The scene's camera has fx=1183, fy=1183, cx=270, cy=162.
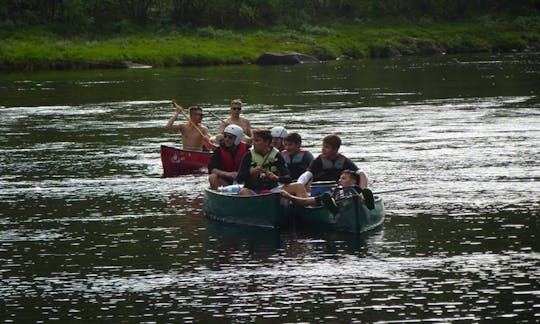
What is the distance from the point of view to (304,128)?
116ft

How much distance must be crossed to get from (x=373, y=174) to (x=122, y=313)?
11871mm

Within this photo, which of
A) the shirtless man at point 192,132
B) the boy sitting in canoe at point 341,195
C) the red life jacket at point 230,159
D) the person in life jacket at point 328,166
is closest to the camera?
the boy sitting in canoe at point 341,195

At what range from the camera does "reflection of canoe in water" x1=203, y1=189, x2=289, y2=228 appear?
18.0 m

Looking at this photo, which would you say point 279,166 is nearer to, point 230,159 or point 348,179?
point 348,179

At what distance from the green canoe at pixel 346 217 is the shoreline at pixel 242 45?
53.4 metres

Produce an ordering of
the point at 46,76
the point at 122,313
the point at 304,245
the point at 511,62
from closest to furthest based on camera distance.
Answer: the point at 122,313 → the point at 304,245 → the point at 46,76 → the point at 511,62

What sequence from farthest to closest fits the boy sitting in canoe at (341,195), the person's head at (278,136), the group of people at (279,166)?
the person's head at (278,136) → the group of people at (279,166) → the boy sitting in canoe at (341,195)

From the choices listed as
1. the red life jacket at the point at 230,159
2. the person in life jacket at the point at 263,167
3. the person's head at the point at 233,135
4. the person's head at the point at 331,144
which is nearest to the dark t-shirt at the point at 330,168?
the person's head at the point at 331,144

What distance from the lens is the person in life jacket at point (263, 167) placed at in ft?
59.5

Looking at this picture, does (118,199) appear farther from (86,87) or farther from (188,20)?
(188,20)

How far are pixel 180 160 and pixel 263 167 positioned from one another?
7.43 metres

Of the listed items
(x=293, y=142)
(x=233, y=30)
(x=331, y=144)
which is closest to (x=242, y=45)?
(x=233, y=30)

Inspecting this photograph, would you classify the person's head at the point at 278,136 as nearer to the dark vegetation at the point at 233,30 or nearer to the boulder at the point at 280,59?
the dark vegetation at the point at 233,30

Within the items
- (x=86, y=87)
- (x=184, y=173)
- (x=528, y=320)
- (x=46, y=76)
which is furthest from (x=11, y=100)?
(x=528, y=320)
